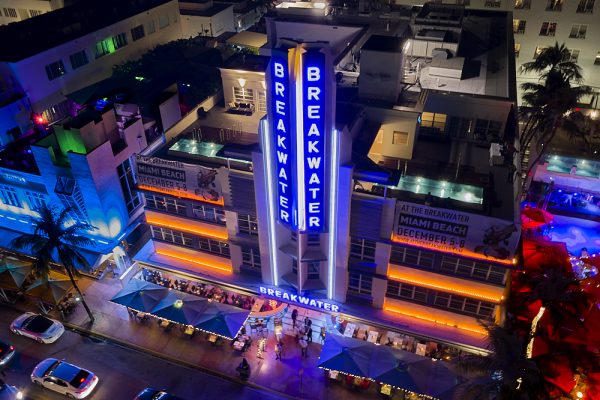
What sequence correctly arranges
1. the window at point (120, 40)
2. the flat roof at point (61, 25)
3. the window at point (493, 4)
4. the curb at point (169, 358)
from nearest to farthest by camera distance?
the curb at point (169, 358)
the flat roof at point (61, 25)
the window at point (493, 4)
the window at point (120, 40)

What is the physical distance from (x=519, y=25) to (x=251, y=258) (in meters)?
47.5

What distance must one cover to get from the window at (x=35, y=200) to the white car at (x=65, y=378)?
49.6 feet

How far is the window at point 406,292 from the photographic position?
36.0 m

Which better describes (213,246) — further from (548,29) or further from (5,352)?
(548,29)

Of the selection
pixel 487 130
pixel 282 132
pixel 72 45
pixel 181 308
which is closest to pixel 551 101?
pixel 487 130

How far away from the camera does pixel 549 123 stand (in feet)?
144

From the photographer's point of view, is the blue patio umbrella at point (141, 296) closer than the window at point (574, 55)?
Yes

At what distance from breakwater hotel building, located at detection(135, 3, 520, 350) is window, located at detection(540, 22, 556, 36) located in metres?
18.0

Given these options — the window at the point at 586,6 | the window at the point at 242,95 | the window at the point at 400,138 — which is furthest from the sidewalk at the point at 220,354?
the window at the point at 586,6

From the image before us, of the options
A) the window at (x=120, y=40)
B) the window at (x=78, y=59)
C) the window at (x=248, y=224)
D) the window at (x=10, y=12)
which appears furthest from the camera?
the window at (x=10, y=12)

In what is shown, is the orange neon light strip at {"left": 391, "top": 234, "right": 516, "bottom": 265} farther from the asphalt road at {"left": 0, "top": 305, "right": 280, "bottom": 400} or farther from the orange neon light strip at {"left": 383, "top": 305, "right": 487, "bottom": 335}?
the asphalt road at {"left": 0, "top": 305, "right": 280, "bottom": 400}

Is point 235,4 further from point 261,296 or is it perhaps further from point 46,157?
point 261,296

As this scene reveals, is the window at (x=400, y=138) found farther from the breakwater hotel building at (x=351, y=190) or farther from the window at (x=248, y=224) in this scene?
the window at (x=248, y=224)

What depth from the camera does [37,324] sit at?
136 ft
